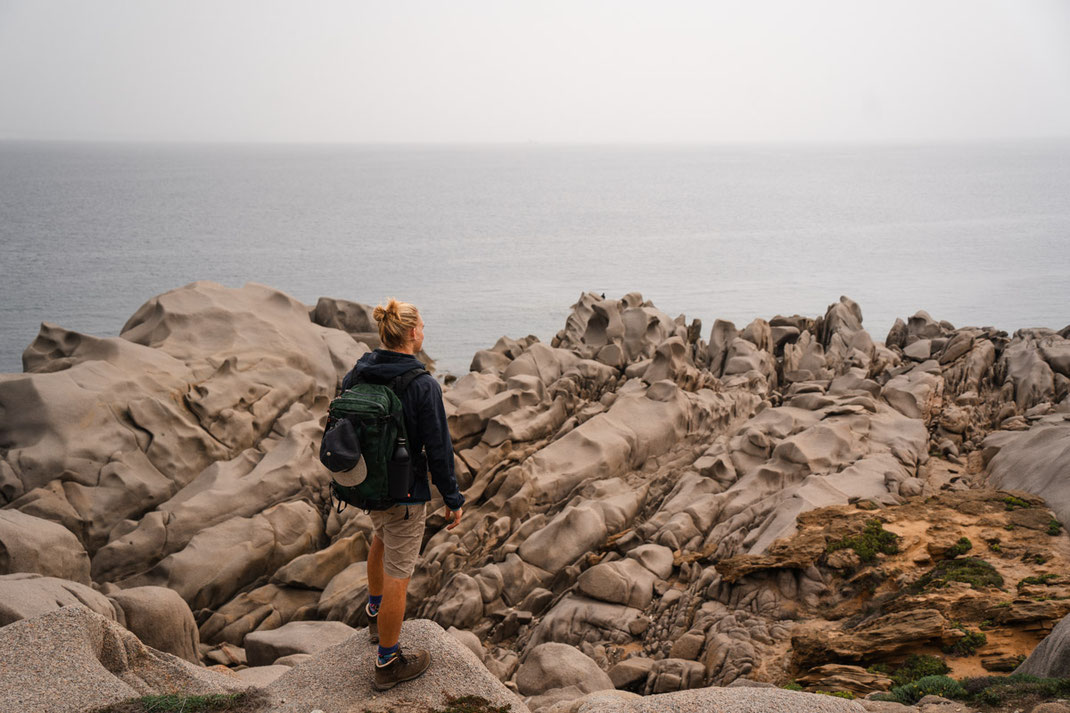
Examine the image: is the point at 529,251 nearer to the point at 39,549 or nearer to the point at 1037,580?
the point at 39,549

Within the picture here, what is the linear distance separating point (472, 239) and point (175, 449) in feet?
191

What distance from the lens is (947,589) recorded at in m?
11.2

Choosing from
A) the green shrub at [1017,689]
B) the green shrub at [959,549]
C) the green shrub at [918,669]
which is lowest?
the green shrub at [918,669]

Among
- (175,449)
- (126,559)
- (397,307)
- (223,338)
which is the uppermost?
(397,307)

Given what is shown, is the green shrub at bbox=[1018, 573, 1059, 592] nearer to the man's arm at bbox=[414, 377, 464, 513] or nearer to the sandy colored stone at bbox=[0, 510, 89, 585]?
the man's arm at bbox=[414, 377, 464, 513]

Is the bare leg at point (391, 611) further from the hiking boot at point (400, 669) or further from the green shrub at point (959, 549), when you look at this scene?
the green shrub at point (959, 549)

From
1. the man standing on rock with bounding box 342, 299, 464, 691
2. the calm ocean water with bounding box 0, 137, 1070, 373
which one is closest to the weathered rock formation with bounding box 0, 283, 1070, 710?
the man standing on rock with bounding box 342, 299, 464, 691

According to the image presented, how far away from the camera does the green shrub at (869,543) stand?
12469mm

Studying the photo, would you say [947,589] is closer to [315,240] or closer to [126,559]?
[126,559]

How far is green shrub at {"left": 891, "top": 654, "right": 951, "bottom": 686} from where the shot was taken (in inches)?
368

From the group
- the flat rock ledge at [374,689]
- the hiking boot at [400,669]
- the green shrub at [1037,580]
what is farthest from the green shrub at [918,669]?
the hiking boot at [400,669]

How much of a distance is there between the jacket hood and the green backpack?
2.1 inches

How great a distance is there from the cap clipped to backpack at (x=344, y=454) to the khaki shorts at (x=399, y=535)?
0.55 m

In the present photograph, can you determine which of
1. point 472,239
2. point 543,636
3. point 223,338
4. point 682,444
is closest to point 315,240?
point 472,239
